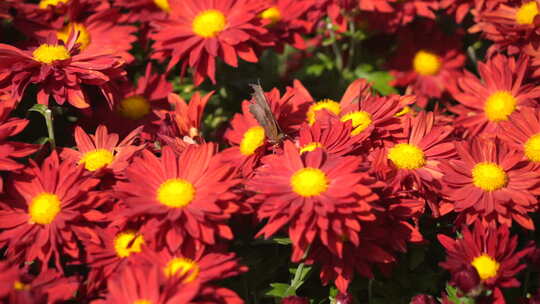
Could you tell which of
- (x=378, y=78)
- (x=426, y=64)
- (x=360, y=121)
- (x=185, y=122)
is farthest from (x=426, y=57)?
(x=185, y=122)

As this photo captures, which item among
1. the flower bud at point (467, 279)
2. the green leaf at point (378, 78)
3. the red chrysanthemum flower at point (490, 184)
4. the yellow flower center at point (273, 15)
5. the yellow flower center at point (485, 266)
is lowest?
the flower bud at point (467, 279)

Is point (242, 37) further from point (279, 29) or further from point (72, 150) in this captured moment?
point (72, 150)

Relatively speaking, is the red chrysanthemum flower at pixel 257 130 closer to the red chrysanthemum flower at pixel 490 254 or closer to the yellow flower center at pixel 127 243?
the yellow flower center at pixel 127 243

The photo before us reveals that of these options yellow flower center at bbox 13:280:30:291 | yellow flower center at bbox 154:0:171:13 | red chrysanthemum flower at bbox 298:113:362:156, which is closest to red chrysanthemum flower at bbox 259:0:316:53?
yellow flower center at bbox 154:0:171:13

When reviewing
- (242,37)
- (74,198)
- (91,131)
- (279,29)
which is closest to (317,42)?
(279,29)

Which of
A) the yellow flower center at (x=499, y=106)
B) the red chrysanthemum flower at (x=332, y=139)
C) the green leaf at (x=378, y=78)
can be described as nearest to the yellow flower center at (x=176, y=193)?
the red chrysanthemum flower at (x=332, y=139)

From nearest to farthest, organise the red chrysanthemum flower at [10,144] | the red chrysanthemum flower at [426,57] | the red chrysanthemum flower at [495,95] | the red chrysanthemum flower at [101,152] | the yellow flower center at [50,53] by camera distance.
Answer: the red chrysanthemum flower at [10,144] → the red chrysanthemum flower at [101,152] → the yellow flower center at [50,53] → the red chrysanthemum flower at [495,95] → the red chrysanthemum flower at [426,57]
